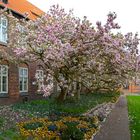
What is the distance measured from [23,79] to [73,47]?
42.3ft

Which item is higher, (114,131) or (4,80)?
(4,80)

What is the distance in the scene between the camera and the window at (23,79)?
28.4m

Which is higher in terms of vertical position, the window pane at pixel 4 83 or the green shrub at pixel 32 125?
the window pane at pixel 4 83

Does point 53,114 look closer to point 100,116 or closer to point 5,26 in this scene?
point 100,116

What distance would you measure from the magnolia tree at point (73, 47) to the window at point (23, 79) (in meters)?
8.32

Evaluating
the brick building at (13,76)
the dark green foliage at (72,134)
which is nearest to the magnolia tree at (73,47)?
the dark green foliage at (72,134)

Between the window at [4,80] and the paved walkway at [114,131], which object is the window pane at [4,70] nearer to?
the window at [4,80]

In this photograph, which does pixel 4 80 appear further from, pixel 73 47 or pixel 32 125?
pixel 32 125

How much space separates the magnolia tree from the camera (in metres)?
16.2

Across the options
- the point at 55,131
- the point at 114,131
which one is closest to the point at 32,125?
the point at 55,131

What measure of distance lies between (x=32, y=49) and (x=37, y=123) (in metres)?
4.70

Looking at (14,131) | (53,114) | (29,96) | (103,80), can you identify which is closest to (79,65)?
(53,114)

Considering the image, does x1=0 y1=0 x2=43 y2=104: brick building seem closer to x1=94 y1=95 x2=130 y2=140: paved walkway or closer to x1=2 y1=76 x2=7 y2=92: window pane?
x1=2 y1=76 x2=7 y2=92: window pane

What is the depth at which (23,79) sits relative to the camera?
28.9 metres
